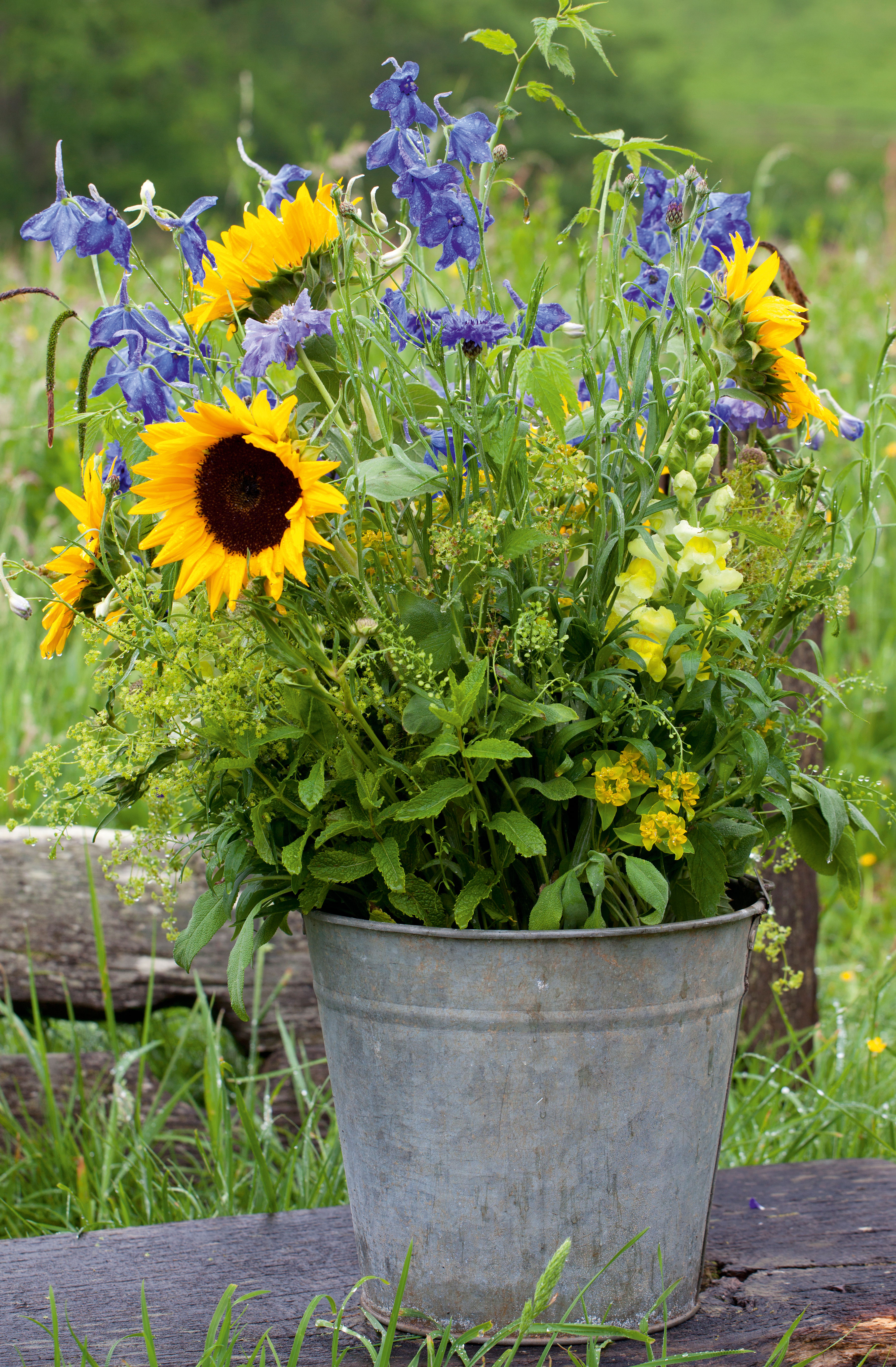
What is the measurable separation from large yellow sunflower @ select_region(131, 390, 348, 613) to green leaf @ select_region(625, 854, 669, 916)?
0.30 meters

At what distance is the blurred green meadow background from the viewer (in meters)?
1.70

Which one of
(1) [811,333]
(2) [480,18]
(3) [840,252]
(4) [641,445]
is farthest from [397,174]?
(2) [480,18]

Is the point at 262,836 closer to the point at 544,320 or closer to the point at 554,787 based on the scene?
the point at 554,787

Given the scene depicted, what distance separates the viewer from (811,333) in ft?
13.6

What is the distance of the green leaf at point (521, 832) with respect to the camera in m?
0.77

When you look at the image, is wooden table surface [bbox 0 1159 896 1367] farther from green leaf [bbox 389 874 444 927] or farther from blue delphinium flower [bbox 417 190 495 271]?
blue delphinium flower [bbox 417 190 495 271]

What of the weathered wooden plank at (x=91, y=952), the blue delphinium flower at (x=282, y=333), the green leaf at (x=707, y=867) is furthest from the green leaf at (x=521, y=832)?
the weathered wooden plank at (x=91, y=952)

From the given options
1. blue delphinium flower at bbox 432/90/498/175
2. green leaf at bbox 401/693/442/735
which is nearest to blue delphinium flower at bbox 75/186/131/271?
blue delphinium flower at bbox 432/90/498/175

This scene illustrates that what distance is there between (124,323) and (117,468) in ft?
0.38

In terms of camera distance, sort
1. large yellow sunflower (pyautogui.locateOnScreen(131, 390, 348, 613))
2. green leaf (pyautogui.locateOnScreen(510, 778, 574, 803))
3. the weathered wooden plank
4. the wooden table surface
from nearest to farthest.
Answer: large yellow sunflower (pyautogui.locateOnScreen(131, 390, 348, 613)) < green leaf (pyautogui.locateOnScreen(510, 778, 574, 803)) < the wooden table surface < the weathered wooden plank

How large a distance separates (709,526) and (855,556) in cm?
18

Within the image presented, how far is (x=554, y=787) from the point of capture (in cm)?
79

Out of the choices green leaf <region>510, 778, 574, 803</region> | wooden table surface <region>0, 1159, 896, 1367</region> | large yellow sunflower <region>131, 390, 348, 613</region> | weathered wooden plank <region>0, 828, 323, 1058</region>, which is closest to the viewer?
large yellow sunflower <region>131, 390, 348, 613</region>

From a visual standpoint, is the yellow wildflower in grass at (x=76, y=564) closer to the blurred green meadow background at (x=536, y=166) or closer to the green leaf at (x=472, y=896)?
the blurred green meadow background at (x=536, y=166)
